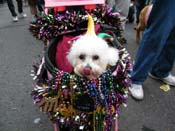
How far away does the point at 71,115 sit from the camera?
1.87 meters

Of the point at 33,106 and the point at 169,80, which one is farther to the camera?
the point at 169,80

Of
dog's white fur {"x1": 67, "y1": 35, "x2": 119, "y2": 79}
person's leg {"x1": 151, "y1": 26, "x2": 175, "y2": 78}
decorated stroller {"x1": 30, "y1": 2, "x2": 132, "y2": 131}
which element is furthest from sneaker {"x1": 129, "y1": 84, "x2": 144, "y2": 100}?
dog's white fur {"x1": 67, "y1": 35, "x2": 119, "y2": 79}

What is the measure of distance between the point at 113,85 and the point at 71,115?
32 cm

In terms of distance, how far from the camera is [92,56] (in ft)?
5.94

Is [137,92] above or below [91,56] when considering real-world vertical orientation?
below

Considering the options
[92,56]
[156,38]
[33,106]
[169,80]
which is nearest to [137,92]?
[169,80]

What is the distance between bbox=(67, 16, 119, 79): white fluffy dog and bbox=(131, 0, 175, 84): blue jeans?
0.95m

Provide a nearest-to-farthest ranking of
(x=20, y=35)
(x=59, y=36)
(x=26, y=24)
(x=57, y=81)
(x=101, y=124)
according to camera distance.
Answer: (x=57, y=81) → (x=101, y=124) → (x=59, y=36) → (x=20, y=35) → (x=26, y=24)

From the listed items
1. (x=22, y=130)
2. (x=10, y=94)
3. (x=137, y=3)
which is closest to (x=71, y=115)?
(x=22, y=130)

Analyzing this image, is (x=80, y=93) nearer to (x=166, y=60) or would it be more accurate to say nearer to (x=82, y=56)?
(x=82, y=56)

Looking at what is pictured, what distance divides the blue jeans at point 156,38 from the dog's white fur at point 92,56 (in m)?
0.95

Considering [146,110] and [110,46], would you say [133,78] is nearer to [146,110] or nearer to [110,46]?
[146,110]

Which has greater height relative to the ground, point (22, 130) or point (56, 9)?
point (56, 9)

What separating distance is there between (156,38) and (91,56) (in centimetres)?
107
